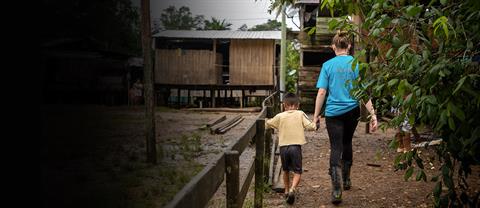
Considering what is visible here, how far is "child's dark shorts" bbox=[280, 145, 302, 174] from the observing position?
4.82 m

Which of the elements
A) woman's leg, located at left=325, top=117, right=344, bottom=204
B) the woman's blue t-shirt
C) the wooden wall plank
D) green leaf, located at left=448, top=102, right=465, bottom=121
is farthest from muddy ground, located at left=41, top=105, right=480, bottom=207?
the wooden wall plank

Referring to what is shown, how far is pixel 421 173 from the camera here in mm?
2857

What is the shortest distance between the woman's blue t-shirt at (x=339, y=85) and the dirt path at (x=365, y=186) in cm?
64

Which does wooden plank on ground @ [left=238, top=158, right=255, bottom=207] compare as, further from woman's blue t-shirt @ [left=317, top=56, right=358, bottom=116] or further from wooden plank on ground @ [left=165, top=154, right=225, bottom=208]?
woman's blue t-shirt @ [left=317, top=56, right=358, bottom=116]

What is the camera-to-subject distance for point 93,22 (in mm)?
604

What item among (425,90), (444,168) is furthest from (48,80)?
(444,168)

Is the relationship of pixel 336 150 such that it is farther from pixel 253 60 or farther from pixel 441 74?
pixel 253 60

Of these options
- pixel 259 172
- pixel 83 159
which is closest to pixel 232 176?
pixel 259 172

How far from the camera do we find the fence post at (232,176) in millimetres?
2555

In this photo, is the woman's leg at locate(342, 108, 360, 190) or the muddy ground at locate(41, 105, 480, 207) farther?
the woman's leg at locate(342, 108, 360, 190)

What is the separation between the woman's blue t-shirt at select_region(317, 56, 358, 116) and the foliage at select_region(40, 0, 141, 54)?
392 centimetres

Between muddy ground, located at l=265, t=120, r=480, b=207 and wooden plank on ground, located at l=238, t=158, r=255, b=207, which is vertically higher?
wooden plank on ground, located at l=238, t=158, r=255, b=207

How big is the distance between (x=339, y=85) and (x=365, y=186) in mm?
1630

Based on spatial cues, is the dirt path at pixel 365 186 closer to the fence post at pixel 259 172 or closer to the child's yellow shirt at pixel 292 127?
the fence post at pixel 259 172
